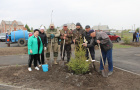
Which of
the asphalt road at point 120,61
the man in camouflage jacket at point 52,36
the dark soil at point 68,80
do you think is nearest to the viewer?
the dark soil at point 68,80

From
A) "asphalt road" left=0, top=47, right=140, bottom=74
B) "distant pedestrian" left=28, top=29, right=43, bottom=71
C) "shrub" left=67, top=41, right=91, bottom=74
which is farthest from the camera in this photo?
"asphalt road" left=0, top=47, right=140, bottom=74

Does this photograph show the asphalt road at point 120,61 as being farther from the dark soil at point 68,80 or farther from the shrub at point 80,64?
the shrub at point 80,64

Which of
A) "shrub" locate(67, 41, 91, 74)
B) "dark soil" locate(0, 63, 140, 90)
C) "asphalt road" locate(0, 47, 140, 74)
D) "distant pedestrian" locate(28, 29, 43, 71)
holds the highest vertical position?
"distant pedestrian" locate(28, 29, 43, 71)

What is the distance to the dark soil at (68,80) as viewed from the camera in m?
4.12

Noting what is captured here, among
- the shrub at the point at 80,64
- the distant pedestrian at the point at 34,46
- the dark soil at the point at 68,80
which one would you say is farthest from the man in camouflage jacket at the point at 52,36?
the shrub at the point at 80,64

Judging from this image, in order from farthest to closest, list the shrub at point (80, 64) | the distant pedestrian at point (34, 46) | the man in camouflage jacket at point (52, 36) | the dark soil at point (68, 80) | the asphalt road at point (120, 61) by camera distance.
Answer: the asphalt road at point (120, 61), the man in camouflage jacket at point (52, 36), the distant pedestrian at point (34, 46), the shrub at point (80, 64), the dark soil at point (68, 80)

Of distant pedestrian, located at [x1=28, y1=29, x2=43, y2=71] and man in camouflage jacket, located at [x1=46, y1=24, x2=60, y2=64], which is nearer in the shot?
distant pedestrian, located at [x1=28, y1=29, x2=43, y2=71]

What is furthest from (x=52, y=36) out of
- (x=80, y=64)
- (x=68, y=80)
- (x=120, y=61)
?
(x=120, y=61)

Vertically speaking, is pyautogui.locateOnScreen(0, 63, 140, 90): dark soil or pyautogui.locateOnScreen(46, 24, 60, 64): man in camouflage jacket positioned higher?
pyautogui.locateOnScreen(46, 24, 60, 64): man in camouflage jacket

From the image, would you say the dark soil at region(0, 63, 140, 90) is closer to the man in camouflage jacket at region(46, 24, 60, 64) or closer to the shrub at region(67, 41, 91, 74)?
the shrub at region(67, 41, 91, 74)

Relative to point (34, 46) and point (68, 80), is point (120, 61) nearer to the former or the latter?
point (68, 80)

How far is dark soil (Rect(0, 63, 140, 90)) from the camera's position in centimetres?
412

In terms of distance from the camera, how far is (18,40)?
14.9 m

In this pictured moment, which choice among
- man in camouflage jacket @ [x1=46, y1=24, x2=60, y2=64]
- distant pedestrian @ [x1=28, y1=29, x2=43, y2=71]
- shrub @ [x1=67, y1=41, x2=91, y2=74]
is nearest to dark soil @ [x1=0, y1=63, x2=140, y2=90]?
shrub @ [x1=67, y1=41, x2=91, y2=74]
